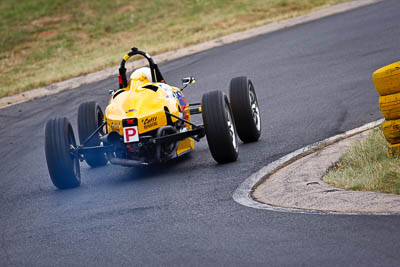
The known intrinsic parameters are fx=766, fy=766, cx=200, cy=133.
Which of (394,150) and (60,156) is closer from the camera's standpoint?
(394,150)

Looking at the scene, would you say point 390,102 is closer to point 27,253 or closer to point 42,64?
point 27,253

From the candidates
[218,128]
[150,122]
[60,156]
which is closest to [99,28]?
[150,122]

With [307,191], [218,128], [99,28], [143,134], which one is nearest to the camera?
[307,191]

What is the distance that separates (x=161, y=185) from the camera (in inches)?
375

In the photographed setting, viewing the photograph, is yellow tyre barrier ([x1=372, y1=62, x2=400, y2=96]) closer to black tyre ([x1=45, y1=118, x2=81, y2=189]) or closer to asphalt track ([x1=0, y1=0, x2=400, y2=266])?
asphalt track ([x1=0, y1=0, x2=400, y2=266])

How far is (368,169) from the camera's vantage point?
27.6ft

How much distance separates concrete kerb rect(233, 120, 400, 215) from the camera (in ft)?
23.3

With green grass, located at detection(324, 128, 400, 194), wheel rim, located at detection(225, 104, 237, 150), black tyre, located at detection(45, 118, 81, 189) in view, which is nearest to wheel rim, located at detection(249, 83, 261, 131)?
wheel rim, located at detection(225, 104, 237, 150)

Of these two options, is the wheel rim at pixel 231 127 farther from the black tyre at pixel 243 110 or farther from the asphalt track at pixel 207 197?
the black tyre at pixel 243 110

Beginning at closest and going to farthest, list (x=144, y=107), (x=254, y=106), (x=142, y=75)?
(x=144, y=107) → (x=142, y=75) → (x=254, y=106)

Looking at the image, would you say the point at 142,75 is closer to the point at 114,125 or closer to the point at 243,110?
the point at 114,125

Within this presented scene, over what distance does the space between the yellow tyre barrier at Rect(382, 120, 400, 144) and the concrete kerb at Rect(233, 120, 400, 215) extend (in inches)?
31.8

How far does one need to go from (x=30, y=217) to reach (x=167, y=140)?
2.13 metres

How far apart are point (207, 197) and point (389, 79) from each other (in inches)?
96.1
